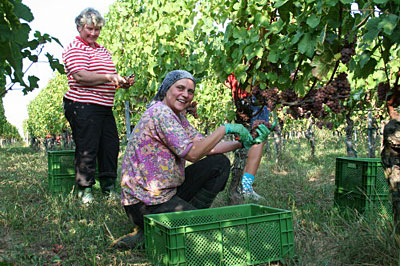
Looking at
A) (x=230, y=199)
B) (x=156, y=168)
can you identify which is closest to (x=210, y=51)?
(x=230, y=199)

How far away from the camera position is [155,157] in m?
2.40

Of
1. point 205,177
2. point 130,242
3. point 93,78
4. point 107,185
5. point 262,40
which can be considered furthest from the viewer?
point 107,185

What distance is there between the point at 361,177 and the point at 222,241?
1.56m

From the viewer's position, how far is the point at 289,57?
8.70ft

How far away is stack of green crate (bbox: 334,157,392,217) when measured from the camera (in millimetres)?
2881

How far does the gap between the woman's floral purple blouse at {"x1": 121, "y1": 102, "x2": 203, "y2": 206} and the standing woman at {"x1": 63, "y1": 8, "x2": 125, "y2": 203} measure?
4.23ft

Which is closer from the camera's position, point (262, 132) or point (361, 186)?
point (262, 132)

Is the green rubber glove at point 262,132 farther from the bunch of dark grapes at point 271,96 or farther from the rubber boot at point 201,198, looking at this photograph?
the rubber boot at point 201,198

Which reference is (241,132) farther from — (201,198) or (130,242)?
(130,242)

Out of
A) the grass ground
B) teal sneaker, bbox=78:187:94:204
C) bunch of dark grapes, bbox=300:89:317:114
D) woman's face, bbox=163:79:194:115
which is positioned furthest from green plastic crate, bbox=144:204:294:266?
teal sneaker, bbox=78:187:94:204

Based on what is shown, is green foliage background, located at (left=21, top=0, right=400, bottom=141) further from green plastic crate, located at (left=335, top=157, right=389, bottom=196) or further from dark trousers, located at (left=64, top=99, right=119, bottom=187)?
dark trousers, located at (left=64, top=99, right=119, bottom=187)

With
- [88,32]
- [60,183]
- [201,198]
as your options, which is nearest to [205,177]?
[201,198]

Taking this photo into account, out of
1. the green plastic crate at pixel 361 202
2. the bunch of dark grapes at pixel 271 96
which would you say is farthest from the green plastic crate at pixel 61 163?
the green plastic crate at pixel 361 202

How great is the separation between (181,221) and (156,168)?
0.37m
